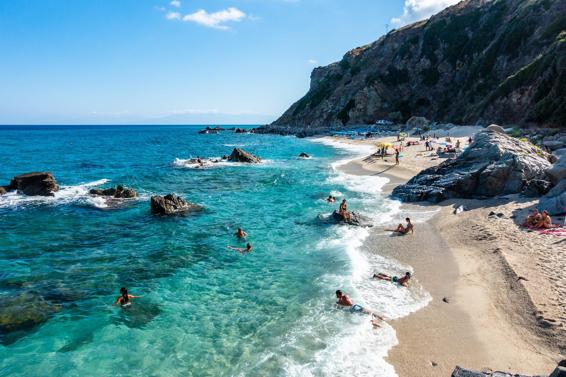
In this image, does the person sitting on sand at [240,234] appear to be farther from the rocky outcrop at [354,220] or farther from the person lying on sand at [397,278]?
the person lying on sand at [397,278]

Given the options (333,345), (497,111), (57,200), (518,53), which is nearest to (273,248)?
(333,345)

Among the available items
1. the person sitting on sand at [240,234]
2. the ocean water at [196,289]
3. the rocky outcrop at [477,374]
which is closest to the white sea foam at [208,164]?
the ocean water at [196,289]

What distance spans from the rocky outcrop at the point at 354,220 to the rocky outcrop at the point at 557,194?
9121 millimetres

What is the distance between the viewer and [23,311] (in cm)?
1347

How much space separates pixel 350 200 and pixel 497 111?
41956 millimetres

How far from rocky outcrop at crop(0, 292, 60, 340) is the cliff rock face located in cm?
5039

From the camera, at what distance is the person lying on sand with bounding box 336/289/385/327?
12.8 m

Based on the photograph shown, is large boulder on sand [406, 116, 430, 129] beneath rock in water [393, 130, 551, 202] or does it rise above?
above

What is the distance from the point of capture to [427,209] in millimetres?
25766

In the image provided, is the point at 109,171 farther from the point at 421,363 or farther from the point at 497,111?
the point at 497,111

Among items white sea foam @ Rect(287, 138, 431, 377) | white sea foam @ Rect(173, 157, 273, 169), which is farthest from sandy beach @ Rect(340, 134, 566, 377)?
white sea foam @ Rect(173, 157, 273, 169)

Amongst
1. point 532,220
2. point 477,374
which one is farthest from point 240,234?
point 477,374

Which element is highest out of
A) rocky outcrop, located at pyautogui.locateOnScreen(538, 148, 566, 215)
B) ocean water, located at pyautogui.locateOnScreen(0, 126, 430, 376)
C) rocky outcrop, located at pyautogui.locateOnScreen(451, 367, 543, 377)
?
rocky outcrop, located at pyautogui.locateOnScreen(538, 148, 566, 215)

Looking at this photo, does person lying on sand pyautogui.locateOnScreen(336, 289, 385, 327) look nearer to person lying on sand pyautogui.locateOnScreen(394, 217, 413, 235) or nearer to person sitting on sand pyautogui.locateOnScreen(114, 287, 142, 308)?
person sitting on sand pyautogui.locateOnScreen(114, 287, 142, 308)
